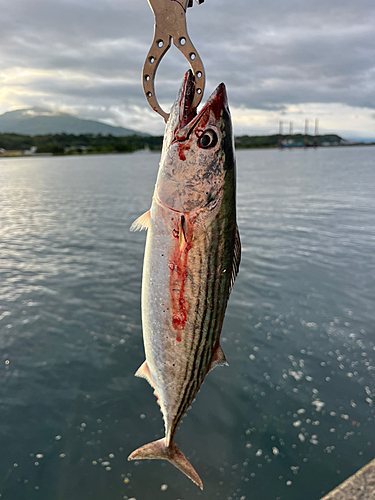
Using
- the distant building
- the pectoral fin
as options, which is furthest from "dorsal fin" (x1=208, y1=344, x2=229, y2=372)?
the distant building

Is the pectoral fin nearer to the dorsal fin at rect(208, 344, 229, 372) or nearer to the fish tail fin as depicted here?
the dorsal fin at rect(208, 344, 229, 372)

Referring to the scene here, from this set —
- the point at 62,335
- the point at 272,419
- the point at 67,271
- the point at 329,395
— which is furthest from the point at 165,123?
the point at 67,271

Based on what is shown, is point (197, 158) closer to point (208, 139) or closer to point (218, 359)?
point (208, 139)

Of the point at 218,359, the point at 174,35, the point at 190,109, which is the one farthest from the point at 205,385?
the point at 174,35

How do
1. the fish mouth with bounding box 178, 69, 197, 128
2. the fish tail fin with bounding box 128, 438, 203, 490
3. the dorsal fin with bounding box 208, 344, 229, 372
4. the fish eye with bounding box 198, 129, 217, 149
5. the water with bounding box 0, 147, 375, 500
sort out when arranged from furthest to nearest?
the water with bounding box 0, 147, 375, 500 < the fish tail fin with bounding box 128, 438, 203, 490 < the dorsal fin with bounding box 208, 344, 229, 372 < the fish eye with bounding box 198, 129, 217, 149 < the fish mouth with bounding box 178, 69, 197, 128

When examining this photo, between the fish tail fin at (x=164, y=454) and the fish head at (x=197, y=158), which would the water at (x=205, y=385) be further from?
the fish head at (x=197, y=158)

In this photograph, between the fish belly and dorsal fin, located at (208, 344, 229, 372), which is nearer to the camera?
the fish belly
